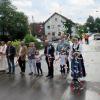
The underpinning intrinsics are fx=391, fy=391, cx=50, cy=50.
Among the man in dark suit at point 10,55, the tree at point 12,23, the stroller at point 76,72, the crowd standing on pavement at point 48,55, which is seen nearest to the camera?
the stroller at point 76,72

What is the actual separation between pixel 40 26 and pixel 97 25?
1667 inches

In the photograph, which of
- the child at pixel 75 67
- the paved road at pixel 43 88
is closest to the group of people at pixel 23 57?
the paved road at pixel 43 88

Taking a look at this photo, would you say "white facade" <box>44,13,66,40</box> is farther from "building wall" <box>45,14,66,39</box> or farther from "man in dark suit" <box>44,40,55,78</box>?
"man in dark suit" <box>44,40,55,78</box>

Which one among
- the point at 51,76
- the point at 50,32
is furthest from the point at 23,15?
the point at 51,76

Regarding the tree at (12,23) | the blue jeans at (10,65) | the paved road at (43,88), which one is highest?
the tree at (12,23)

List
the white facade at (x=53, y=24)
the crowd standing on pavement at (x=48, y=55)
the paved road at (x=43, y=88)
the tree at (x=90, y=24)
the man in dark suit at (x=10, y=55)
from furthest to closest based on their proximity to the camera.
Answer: the tree at (x=90, y=24), the white facade at (x=53, y=24), the man in dark suit at (x=10, y=55), the crowd standing on pavement at (x=48, y=55), the paved road at (x=43, y=88)

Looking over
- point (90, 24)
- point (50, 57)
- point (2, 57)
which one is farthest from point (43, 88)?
point (90, 24)

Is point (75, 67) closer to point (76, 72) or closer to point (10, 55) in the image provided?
point (76, 72)

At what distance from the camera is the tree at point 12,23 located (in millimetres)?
79562

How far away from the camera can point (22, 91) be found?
14.0 m

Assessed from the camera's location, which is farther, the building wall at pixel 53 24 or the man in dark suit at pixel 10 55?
the building wall at pixel 53 24

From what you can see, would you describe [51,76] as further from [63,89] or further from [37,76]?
[63,89]

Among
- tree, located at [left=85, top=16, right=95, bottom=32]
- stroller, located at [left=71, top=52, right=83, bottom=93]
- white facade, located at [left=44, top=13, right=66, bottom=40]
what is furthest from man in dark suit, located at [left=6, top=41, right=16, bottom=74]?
tree, located at [left=85, top=16, right=95, bottom=32]

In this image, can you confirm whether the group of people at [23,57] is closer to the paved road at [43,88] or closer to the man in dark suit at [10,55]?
the man in dark suit at [10,55]
